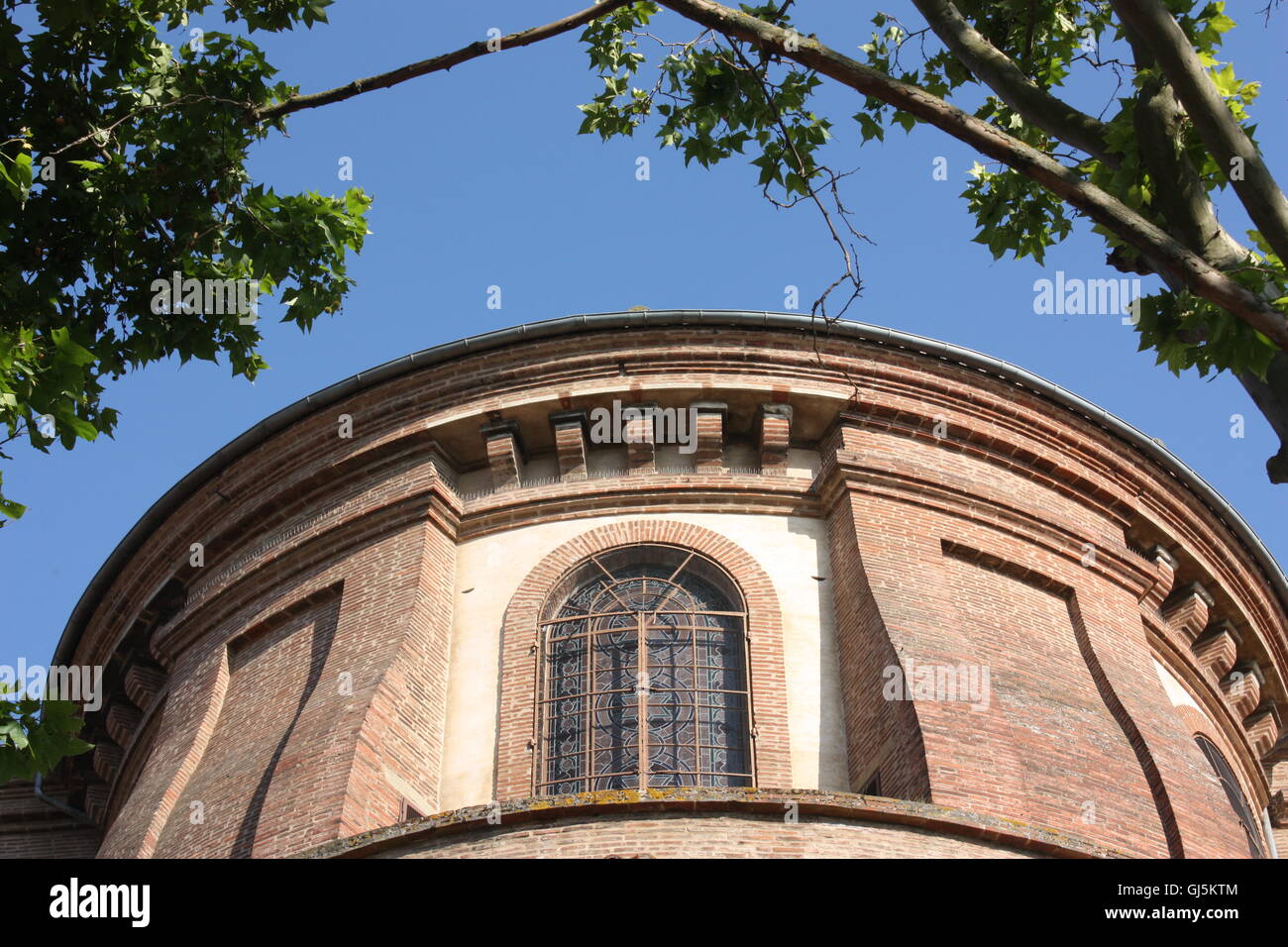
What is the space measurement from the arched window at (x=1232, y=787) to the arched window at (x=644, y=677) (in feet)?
18.2

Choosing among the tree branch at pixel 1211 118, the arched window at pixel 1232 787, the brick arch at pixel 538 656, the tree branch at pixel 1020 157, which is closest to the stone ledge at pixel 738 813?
the brick arch at pixel 538 656

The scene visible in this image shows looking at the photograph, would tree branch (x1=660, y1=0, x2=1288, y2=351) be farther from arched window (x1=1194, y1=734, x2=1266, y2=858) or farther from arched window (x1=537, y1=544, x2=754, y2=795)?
arched window (x1=1194, y1=734, x2=1266, y2=858)

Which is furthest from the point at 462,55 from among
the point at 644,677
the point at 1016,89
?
the point at 644,677

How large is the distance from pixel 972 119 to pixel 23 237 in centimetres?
603

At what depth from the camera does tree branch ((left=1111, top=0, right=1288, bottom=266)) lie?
715 cm

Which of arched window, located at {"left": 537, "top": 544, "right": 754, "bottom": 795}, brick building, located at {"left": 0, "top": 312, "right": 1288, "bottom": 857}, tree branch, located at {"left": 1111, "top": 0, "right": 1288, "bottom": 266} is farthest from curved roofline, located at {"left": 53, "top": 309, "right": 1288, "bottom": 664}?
tree branch, located at {"left": 1111, "top": 0, "right": 1288, "bottom": 266}

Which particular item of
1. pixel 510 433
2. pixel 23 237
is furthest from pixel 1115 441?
pixel 23 237

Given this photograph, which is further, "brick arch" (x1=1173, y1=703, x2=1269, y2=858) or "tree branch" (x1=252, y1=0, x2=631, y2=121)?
"brick arch" (x1=1173, y1=703, x2=1269, y2=858)

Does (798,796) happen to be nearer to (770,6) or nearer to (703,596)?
(703,596)

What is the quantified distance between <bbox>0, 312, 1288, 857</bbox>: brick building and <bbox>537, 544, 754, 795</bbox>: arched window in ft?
0.09

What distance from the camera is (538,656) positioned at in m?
14.2

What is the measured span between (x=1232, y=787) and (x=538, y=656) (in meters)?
7.55

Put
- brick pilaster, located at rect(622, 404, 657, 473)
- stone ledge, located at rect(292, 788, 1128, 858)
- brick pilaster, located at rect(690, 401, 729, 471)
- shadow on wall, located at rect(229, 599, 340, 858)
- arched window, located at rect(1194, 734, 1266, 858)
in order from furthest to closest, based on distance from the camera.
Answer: arched window, located at rect(1194, 734, 1266, 858)
brick pilaster, located at rect(690, 401, 729, 471)
brick pilaster, located at rect(622, 404, 657, 473)
shadow on wall, located at rect(229, 599, 340, 858)
stone ledge, located at rect(292, 788, 1128, 858)

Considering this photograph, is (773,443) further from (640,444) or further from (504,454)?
(504,454)
